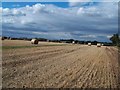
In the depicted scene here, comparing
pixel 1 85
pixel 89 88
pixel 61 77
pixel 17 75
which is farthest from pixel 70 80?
pixel 1 85

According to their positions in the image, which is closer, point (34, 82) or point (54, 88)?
point (54, 88)

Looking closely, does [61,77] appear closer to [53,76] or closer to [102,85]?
[53,76]

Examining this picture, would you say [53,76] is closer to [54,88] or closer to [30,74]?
[30,74]

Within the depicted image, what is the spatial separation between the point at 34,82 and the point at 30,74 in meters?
1.91

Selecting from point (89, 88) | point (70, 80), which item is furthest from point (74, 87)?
point (70, 80)

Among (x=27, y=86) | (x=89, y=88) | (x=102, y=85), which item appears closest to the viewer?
(x=27, y=86)

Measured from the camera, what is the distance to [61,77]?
13.8m

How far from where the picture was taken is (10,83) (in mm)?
11539

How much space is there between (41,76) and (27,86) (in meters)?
2.53

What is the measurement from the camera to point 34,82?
39.5 feet

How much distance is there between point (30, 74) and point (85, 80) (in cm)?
264

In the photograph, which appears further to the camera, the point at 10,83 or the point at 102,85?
the point at 102,85

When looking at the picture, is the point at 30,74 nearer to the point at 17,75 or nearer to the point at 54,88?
the point at 17,75

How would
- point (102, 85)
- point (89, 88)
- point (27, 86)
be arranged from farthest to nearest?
1. point (102, 85)
2. point (89, 88)
3. point (27, 86)
